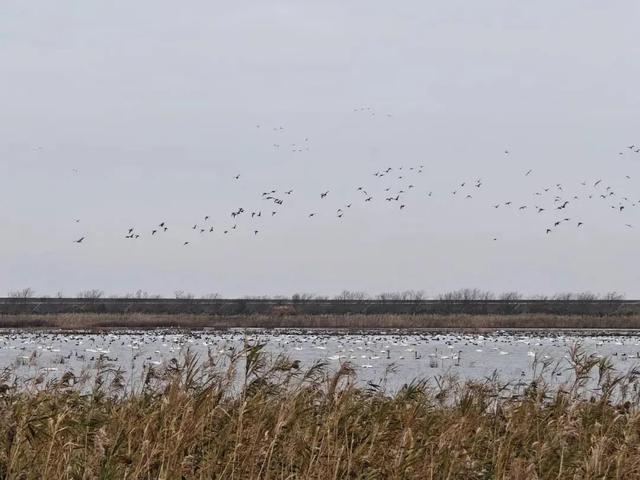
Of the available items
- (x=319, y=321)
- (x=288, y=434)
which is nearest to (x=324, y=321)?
(x=319, y=321)

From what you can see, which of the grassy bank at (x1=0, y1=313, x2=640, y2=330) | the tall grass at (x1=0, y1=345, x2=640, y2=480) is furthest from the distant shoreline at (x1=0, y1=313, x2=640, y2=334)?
the tall grass at (x1=0, y1=345, x2=640, y2=480)

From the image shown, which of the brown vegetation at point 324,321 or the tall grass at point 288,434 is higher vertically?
the brown vegetation at point 324,321

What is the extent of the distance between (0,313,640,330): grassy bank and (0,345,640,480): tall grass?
174ft

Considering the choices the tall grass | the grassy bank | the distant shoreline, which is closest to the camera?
the tall grass

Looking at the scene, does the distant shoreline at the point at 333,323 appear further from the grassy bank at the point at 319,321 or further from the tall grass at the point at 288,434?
the tall grass at the point at 288,434

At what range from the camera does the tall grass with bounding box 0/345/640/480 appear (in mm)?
8648

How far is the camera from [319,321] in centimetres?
6994

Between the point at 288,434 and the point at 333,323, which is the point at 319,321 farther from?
the point at 288,434

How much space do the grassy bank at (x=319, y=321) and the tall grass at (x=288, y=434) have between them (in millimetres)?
53036

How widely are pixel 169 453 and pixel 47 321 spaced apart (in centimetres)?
6103

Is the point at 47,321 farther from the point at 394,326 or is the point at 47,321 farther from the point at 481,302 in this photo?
the point at 481,302

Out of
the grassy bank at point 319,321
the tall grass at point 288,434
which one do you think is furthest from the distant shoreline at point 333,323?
the tall grass at point 288,434

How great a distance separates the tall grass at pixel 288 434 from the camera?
865cm

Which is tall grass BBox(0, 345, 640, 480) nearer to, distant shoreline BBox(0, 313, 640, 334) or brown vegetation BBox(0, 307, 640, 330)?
distant shoreline BBox(0, 313, 640, 334)
